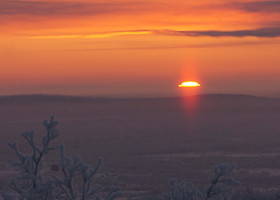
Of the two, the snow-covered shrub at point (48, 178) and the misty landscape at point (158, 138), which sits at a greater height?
the misty landscape at point (158, 138)

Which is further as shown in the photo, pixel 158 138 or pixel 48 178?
pixel 158 138

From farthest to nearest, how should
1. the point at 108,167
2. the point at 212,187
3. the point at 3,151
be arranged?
the point at 3,151 < the point at 108,167 < the point at 212,187

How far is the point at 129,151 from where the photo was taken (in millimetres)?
40469

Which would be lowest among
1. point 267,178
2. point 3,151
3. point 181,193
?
point 181,193

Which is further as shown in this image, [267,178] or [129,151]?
[129,151]

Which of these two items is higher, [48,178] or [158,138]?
[158,138]

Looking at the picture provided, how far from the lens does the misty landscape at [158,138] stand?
25750 mm

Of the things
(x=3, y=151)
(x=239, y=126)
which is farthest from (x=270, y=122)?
(x=3, y=151)

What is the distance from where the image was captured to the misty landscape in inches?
1014

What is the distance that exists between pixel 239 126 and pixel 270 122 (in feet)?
25.1

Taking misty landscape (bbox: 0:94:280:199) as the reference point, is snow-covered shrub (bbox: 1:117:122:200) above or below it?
below

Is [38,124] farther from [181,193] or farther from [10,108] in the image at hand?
[181,193]

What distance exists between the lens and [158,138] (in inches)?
2096

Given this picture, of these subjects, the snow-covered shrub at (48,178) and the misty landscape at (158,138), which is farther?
the misty landscape at (158,138)
